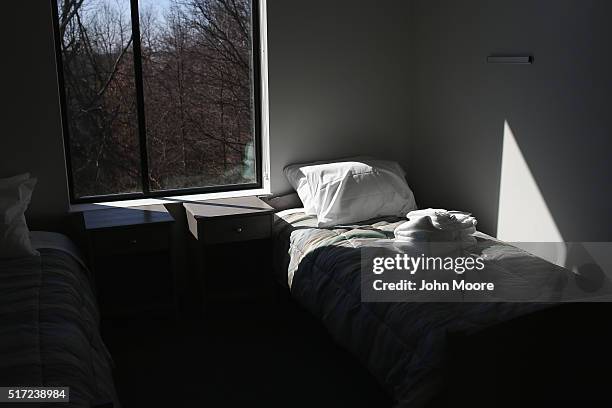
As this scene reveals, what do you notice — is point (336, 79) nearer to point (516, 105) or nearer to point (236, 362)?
point (516, 105)

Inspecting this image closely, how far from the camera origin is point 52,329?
84.4 inches

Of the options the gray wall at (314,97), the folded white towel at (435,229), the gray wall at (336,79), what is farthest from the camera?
the gray wall at (336,79)

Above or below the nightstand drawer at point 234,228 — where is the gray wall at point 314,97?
above

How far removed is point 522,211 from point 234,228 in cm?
151

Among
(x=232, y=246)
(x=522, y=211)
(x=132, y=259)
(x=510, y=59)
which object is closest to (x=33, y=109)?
(x=132, y=259)

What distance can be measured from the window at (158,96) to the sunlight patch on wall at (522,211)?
145 cm

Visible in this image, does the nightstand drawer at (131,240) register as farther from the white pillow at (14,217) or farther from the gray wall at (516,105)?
the gray wall at (516,105)

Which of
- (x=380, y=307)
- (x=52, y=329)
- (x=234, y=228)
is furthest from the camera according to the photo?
(x=234, y=228)

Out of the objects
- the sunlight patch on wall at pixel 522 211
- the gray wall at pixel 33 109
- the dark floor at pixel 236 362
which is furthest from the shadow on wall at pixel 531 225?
the gray wall at pixel 33 109

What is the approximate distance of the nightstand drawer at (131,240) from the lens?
3.05 metres

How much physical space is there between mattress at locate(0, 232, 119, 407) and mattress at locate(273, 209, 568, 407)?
964 mm

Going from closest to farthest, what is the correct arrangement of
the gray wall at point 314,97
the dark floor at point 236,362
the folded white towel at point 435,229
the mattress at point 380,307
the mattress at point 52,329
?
the mattress at point 52,329
the mattress at point 380,307
the dark floor at point 236,362
the folded white towel at point 435,229
the gray wall at point 314,97

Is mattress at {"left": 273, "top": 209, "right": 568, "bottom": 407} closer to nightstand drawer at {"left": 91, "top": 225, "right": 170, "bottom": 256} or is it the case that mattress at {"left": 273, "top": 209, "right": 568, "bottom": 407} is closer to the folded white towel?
the folded white towel

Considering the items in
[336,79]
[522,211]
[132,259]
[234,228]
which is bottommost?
[132,259]
